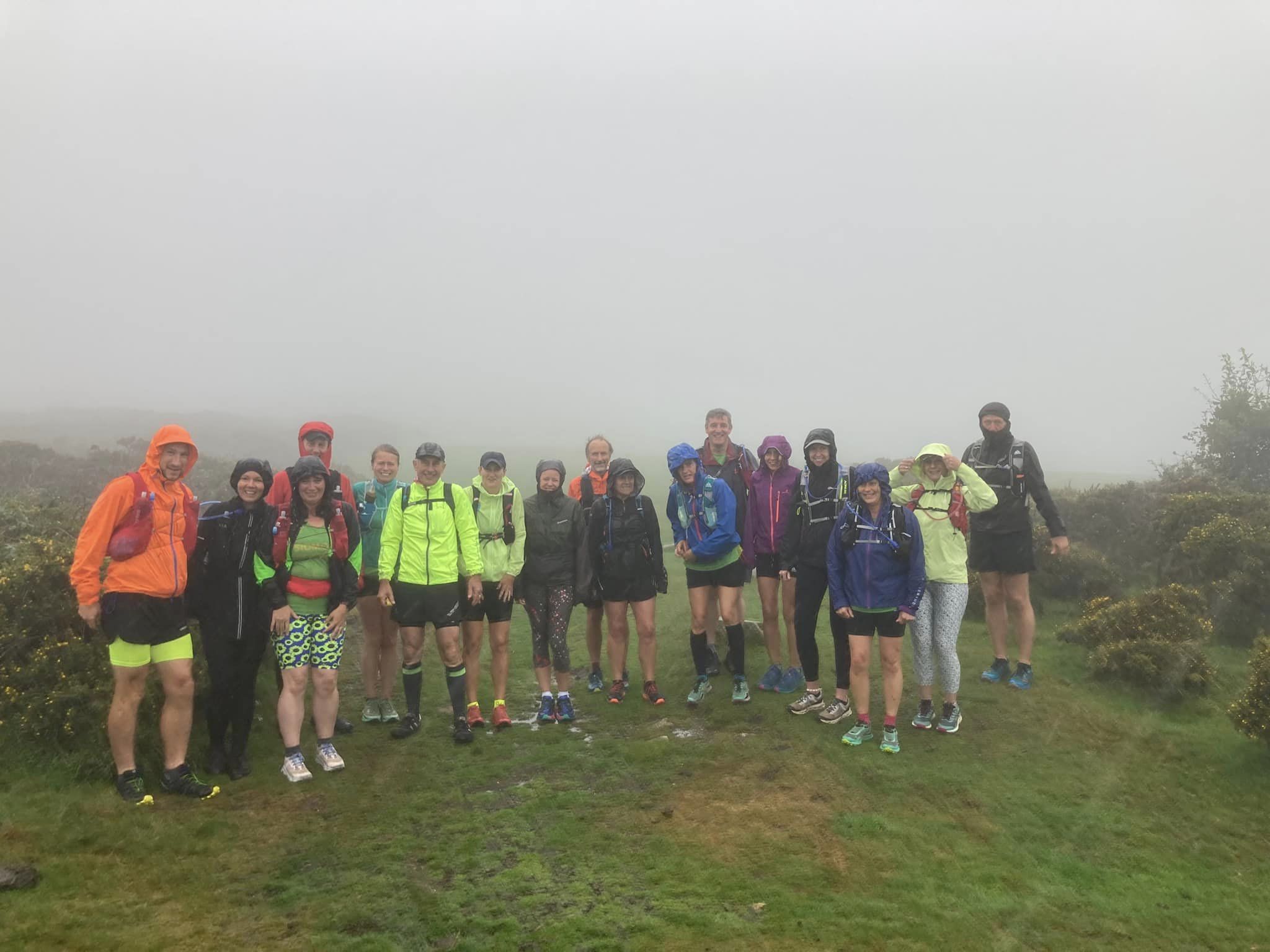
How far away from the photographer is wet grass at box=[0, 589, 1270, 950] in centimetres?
405

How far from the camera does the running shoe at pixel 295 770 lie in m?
6.04

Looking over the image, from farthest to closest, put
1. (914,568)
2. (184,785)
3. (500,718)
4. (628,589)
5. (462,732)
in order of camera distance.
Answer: (628,589)
(500,718)
(462,732)
(914,568)
(184,785)

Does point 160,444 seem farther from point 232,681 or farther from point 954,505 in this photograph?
point 954,505

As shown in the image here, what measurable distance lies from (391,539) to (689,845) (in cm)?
401

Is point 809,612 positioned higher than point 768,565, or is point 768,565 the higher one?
point 768,565

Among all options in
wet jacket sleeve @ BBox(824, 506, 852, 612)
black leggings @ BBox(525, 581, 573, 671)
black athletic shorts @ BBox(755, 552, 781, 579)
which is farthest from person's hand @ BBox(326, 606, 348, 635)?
wet jacket sleeve @ BBox(824, 506, 852, 612)

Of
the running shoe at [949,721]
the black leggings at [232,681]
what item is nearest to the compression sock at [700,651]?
the running shoe at [949,721]

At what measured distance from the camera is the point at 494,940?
3.98m

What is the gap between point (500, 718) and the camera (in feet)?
24.3

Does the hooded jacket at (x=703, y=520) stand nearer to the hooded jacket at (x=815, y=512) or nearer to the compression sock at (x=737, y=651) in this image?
the hooded jacket at (x=815, y=512)

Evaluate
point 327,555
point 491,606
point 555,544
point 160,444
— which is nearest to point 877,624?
point 555,544

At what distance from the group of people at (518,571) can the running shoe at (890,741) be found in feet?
0.06

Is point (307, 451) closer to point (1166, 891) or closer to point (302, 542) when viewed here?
point (302, 542)

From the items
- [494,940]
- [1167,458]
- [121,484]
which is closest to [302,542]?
[121,484]
